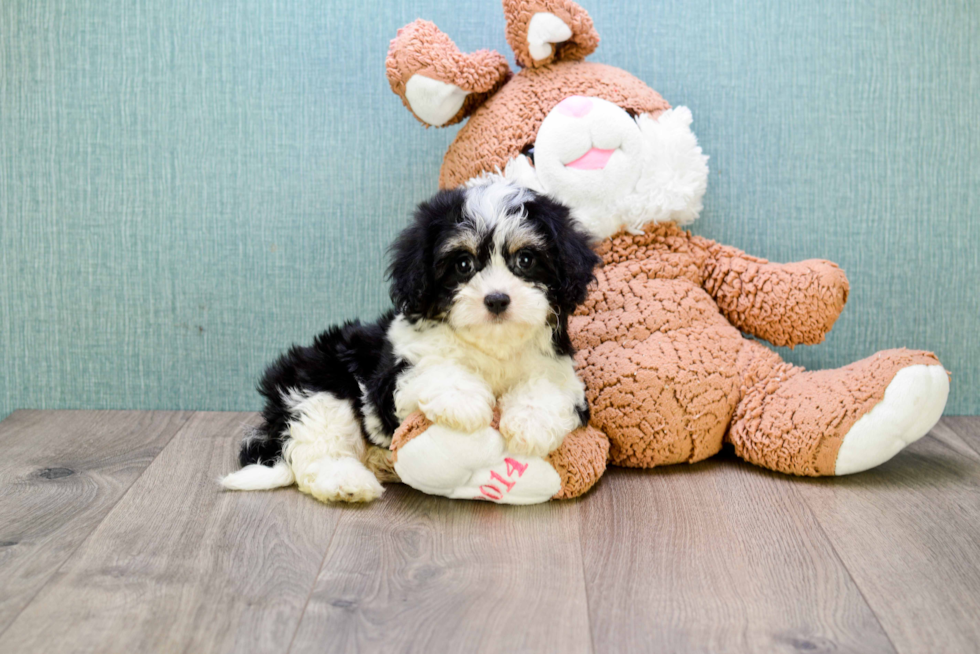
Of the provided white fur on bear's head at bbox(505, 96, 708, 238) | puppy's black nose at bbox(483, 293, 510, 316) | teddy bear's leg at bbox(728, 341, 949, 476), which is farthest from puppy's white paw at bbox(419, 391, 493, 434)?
teddy bear's leg at bbox(728, 341, 949, 476)

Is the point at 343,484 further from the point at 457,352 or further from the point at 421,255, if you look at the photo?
the point at 421,255

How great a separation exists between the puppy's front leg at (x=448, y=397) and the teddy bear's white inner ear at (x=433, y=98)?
67 cm

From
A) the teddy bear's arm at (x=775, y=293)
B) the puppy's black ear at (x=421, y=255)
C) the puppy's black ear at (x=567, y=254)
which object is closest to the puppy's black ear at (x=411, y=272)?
the puppy's black ear at (x=421, y=255)

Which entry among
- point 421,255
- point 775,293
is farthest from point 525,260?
point 775,293

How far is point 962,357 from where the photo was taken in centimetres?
234

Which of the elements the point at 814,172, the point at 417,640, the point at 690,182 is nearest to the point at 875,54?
the point at 814,172

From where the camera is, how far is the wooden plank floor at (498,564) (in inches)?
48.9

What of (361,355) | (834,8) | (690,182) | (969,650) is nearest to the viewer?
(969,650)

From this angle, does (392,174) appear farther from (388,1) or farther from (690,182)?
(690,182)

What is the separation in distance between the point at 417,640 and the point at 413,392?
0.53 metres

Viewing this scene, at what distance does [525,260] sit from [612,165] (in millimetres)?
426

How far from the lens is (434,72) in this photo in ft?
6.25

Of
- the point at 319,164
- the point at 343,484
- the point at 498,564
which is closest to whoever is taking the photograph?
the point at 498,564

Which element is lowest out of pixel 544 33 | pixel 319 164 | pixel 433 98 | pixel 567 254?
pixel 567 254
